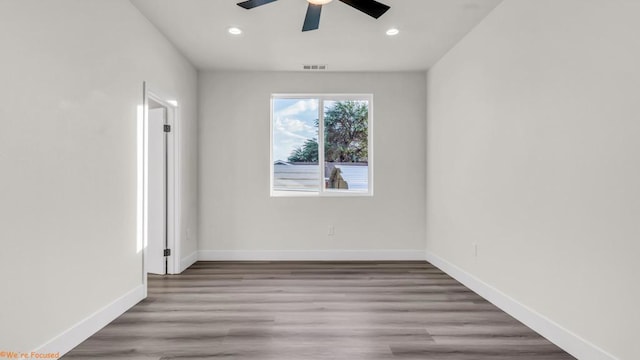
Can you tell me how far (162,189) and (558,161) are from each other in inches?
142

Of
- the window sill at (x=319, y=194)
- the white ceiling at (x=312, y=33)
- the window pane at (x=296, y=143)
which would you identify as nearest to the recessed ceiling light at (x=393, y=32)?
the white ceiling at (x=312, y=33)

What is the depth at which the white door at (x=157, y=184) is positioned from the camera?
12.8 ft

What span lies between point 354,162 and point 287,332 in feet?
9.32

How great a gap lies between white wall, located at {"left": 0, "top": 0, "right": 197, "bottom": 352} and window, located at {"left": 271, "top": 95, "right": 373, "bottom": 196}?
2.08m

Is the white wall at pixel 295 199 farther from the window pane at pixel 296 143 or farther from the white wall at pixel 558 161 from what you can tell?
the white wall at pixel 558 161

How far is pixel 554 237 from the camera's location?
7.46 ft

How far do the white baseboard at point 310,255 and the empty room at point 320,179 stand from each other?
0.09 feet

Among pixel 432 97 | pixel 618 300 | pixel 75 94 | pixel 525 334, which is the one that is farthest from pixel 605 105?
pixel 75 94

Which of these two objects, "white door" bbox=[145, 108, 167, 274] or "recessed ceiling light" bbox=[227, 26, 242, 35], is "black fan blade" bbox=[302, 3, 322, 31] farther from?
"white door" bbox=[145, 108, 167, 274]

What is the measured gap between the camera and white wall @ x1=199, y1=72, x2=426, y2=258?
4664mm

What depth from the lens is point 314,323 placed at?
8.46 feet

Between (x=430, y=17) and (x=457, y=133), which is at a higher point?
(x=430, y=17)

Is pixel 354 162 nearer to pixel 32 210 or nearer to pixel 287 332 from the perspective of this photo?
pixel 287 332

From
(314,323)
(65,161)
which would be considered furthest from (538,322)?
(65,161)
